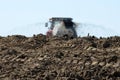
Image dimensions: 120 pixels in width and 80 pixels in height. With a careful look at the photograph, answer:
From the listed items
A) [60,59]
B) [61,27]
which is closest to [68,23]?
[61,27]

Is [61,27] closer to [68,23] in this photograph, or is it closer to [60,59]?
[68,23]

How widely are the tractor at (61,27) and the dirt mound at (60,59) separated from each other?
5.07 m

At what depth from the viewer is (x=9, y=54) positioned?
45.9ft

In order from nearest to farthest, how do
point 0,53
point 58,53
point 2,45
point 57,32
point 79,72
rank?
point 79,72 → point 58,53 → point 0,53 → point 2,45 → point 57,32

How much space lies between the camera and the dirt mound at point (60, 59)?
11.7 metres

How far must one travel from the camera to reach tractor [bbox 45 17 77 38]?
21.2 m

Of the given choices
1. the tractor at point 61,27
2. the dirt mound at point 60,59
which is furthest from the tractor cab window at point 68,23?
the dirt mound at point 60,59

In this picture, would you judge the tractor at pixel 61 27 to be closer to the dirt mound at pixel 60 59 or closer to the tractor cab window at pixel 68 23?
the tractor cab window at pixel 68 23

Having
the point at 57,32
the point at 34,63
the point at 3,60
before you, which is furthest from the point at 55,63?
the point at 57,32

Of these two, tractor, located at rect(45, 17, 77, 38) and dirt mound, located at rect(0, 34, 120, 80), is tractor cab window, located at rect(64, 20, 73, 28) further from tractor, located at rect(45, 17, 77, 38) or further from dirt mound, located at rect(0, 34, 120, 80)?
dirt mound, located at rect(0, 34, 120, 80)

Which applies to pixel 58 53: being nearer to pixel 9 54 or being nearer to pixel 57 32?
pixel 9 54

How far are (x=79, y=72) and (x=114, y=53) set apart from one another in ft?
5.72

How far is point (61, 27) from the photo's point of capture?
2161 cm

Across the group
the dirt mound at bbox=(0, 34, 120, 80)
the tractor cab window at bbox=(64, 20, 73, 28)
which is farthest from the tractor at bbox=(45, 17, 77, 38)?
the dirt mound at bbox=(0, 34, 120, 80)
